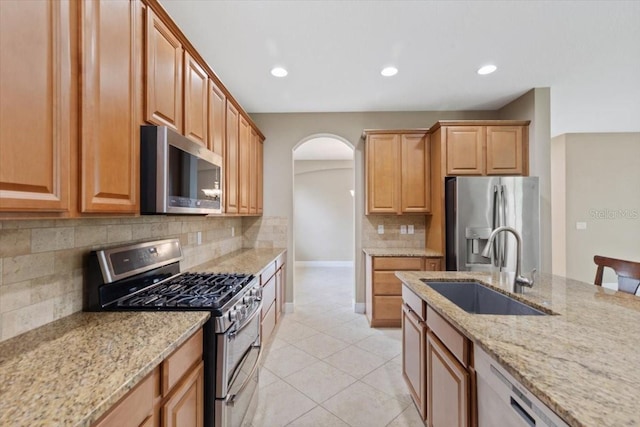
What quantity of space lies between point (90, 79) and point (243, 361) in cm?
154

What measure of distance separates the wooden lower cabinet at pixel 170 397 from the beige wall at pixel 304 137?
2566 mm

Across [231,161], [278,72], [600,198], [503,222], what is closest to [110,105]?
[231,161]

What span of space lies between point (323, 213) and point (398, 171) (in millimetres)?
3825

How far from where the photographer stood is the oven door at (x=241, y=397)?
1332 millimetres

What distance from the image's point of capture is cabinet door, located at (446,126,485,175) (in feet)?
10.5

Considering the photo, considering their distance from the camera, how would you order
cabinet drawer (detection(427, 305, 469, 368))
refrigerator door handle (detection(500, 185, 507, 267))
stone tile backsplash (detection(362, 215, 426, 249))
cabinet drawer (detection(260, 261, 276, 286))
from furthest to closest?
1. stone tile backsplash (detection(362, 215, 426, 249))
2. refrigerator door handle (detection(500, 185, 507, 267))
3. cabinet drawer (detection(260, 261, 276, 286))
4. cabinet drawer (detection(427, 305, 469, 368))

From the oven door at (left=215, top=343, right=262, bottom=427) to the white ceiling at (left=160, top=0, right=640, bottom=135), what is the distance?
237 cm

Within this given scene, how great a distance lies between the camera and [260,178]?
3.67m

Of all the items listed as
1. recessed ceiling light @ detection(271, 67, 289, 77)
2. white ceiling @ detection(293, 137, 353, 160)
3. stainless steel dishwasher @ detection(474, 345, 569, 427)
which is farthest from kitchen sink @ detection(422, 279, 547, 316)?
white ceiling @ detection(293, 137, 353, 160)

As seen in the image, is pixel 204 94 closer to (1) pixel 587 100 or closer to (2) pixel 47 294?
(2) pixel 47 294

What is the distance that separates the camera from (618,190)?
4.71 meters

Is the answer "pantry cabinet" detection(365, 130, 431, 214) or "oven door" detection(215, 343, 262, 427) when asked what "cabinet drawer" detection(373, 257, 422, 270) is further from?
"oven door" detection(215, 343, 262, 427)

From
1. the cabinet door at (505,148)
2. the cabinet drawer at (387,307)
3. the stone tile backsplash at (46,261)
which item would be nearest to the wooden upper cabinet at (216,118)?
the stone tile backsplash at (46,261)

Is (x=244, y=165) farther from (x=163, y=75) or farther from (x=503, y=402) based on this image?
(x=503, y=402)
